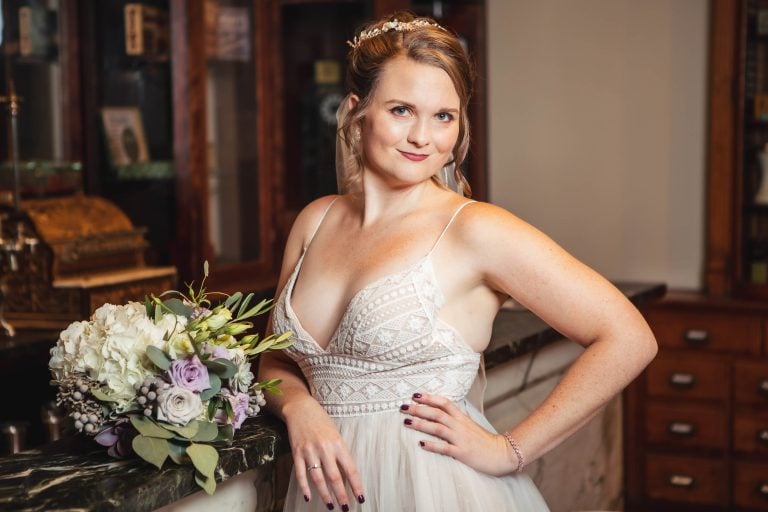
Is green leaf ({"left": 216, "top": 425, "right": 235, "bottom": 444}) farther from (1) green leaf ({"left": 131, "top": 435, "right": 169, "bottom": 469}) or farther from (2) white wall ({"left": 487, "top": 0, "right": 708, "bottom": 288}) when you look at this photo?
(2) white wall ({"left": 487, "top": 0, "right": 708, "bottom": 288})

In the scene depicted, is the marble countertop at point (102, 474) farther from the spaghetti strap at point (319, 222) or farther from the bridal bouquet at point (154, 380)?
the spaghetti strap at point (319, 222)

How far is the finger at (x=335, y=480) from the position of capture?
1820mm

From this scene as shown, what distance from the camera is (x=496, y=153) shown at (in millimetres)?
5957

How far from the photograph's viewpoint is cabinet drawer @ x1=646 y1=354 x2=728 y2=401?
4.92 m

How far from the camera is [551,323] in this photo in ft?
6.23

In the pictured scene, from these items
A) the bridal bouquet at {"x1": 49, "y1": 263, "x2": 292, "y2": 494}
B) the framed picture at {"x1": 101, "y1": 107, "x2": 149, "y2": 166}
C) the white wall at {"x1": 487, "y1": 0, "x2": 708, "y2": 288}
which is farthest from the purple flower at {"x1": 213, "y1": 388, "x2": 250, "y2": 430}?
the white wall at {"x1": 487, "y1": 0, "x2": 708, "y2": 288}

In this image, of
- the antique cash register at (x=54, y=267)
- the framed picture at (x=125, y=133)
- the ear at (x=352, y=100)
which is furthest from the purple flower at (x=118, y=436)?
the framed picture at (x=125, y=133)

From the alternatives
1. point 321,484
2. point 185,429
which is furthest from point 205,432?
point 321,484

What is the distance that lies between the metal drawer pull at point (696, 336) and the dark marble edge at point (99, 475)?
344cm

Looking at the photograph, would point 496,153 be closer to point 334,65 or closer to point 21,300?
point 334,65

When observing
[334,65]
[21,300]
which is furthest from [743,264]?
[21,300]

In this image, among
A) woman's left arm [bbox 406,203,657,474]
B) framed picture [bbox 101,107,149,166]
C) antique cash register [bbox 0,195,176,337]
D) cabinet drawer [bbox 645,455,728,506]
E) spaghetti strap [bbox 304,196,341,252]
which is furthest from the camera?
cabinet drawer [bbox 645,455,728,506]

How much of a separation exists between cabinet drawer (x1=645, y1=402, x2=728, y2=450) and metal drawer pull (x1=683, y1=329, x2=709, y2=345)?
0.30m

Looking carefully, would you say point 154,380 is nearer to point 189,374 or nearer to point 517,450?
point 189,374
